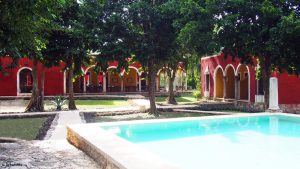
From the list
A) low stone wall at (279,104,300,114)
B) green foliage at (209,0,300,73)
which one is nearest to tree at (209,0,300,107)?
green foliage at (209,0,300,73)

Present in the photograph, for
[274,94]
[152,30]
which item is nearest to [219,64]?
[152,30]

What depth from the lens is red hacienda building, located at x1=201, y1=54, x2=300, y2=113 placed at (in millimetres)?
20328

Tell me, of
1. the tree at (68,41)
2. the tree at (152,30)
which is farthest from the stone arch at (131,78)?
the tree at (152,30)

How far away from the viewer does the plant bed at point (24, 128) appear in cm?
1119

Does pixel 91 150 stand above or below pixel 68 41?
below

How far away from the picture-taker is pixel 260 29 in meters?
16.0

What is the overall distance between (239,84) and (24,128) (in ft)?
55.5

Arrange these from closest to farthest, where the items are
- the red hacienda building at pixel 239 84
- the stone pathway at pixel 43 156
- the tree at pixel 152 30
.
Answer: the stone pathway at pixel 43 156 → the tree at pixel 152 30 → the red hacienda building at pixel 239 84

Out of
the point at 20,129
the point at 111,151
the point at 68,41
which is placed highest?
the point at 68,41

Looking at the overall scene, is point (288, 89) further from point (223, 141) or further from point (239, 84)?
point (223, 141)

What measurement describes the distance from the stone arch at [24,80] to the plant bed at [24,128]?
14997 millimetres

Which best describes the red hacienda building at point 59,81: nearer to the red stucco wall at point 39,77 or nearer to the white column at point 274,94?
the red stucco wall at point 39,77

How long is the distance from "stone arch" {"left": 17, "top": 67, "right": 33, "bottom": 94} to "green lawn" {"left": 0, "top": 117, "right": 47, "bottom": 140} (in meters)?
15.6

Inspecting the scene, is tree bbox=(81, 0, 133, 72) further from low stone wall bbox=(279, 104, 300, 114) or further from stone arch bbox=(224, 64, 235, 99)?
stone arch bbox=(224, 64, 235, 99)
